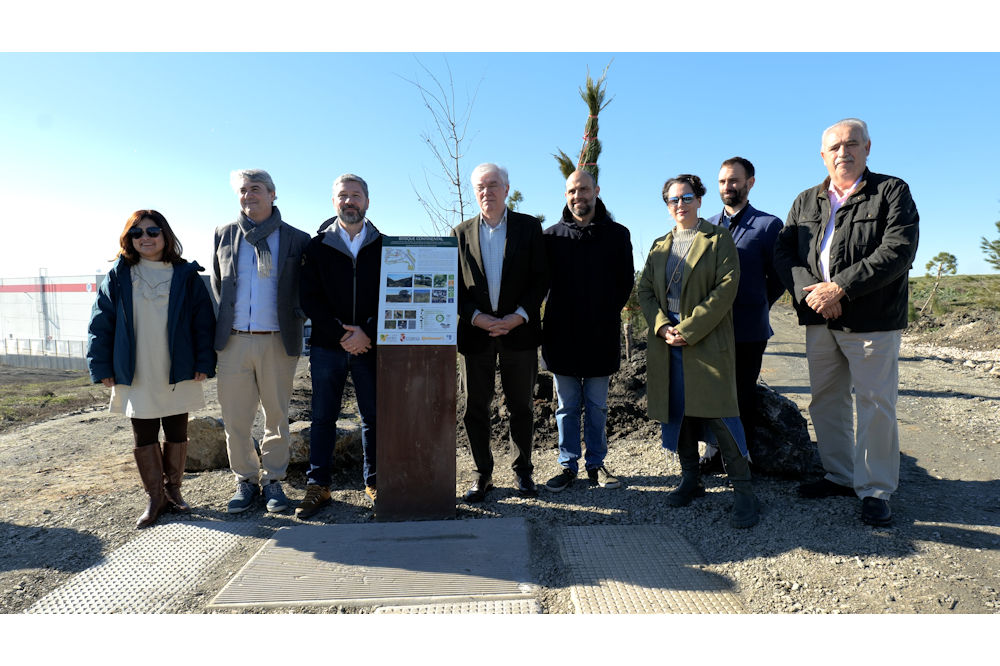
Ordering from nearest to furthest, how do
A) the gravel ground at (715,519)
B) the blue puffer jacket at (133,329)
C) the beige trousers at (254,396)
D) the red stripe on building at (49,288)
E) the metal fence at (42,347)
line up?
the gravel ground at (715,519)
the blue puffer jacket at (133,329)
the beige trousers at (254,396)
the metal fence at (42,347)
the red stripe on building at (49,288)

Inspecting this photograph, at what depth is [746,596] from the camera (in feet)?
9.14

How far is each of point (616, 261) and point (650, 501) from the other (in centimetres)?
177

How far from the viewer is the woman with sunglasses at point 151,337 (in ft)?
12.6

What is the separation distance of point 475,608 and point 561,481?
167cm

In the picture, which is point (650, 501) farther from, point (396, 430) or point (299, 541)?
point (299, 541)

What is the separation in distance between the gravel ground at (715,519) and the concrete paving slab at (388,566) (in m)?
0.12

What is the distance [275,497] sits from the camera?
13.7ft

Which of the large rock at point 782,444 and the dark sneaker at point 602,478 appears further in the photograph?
the dark sneaker at point 602,478

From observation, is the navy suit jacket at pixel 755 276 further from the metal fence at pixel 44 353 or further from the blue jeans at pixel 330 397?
the metal fence at pixel 44 353

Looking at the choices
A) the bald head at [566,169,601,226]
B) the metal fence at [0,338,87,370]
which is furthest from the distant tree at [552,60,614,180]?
the metal fence at [0,338,87,370]

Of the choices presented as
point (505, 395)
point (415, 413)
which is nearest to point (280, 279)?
point (415, 413)

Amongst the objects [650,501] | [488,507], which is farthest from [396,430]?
[650,501]

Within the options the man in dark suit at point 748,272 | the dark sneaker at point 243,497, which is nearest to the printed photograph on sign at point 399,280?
the dark sneaker at point 243,497

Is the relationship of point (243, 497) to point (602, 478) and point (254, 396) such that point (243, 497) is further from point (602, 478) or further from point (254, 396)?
point (602, 478)
